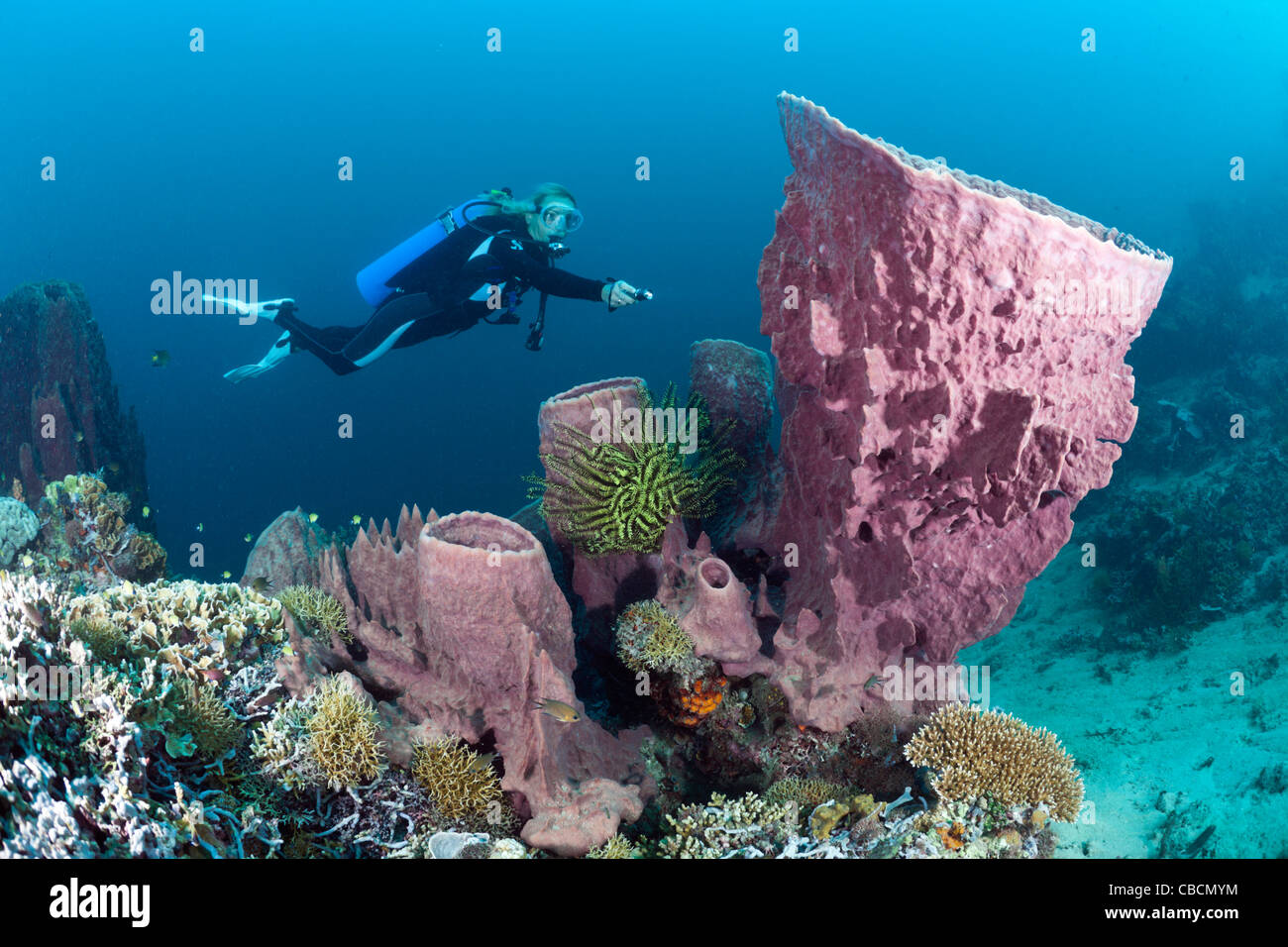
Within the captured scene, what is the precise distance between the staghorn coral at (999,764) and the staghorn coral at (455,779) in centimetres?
286

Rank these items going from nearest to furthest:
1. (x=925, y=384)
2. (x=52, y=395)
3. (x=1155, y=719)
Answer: (x=925, y=384)
(x=1155, y=719)
(x=52, y=395)

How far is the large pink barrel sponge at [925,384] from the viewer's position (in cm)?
335

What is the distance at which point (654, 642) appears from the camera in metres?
4.88

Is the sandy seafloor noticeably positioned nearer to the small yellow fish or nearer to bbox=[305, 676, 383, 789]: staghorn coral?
the small yellow fish

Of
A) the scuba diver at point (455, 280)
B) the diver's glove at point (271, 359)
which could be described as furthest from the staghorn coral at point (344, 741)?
the diver's glove at point (271, 359)

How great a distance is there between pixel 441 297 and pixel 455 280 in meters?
0.45

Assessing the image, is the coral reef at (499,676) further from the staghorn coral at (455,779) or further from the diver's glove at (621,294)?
the diver's glove at (621,294)

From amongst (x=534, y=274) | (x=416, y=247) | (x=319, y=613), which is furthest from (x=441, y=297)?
(x=319, y=613)

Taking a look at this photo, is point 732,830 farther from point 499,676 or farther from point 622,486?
point 622,486

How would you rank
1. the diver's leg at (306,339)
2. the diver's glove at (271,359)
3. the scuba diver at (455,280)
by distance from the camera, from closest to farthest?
the scuba diver at (455,280) → the diver's leg at (306,339) → the diver's glove at (271,359)

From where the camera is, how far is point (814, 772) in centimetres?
478

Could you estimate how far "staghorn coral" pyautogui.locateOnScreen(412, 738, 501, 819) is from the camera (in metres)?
4.10

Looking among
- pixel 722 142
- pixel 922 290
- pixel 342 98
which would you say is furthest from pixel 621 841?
pixel 342 98
